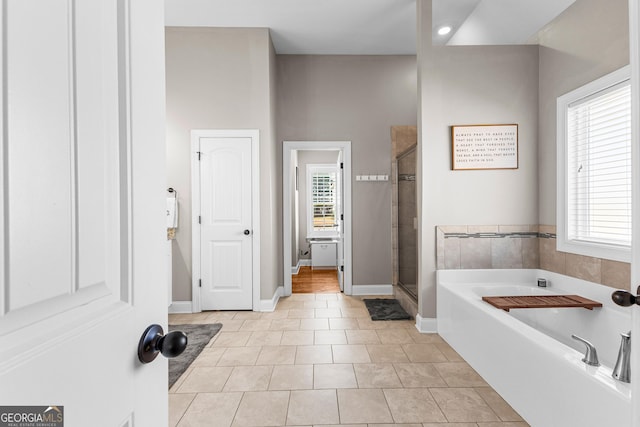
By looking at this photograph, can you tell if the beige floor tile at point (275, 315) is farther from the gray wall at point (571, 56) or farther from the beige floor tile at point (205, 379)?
the gray wall at point (571, 56)

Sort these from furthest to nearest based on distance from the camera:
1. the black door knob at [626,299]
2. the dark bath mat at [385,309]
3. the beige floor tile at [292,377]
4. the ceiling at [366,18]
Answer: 1. the dark bath mat at [385,309]
2. the ceiling at [366,18]
3. the beige floor tile at [292,377]
4. the black door knob at [626,299]

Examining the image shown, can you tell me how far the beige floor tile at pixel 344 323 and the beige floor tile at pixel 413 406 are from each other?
1.21m

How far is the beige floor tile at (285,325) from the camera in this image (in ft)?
11.1

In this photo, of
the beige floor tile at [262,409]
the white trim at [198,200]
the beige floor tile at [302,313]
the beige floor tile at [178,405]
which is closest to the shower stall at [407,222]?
the beige floor tile at [302,313]

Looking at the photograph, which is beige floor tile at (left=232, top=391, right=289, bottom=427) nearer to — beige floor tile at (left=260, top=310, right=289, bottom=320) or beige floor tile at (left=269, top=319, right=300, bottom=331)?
beige floor tile at (left=269, top=319, right=300, bottom=331)

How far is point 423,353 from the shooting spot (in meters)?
2.79

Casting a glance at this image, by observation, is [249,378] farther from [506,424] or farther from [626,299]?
[626,299]

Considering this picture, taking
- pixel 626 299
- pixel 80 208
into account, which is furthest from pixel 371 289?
pixel 80 208

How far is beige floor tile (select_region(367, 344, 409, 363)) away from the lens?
2.65 metres

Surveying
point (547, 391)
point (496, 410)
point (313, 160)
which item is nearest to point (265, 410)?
point (496, 410)

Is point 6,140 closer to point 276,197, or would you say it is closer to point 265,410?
point 265,410

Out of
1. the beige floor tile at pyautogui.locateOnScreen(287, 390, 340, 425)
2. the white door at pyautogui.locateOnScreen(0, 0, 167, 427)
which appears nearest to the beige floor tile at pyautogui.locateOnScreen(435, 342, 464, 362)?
the beige floor tile at pyautogui.locateOnScreen(287, 390, 340, 425)

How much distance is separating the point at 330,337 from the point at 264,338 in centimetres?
60

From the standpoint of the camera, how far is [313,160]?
7.42m
